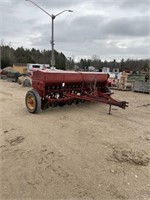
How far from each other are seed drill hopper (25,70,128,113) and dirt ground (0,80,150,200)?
0.80m

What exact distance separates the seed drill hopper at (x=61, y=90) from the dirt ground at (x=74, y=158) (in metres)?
0.80

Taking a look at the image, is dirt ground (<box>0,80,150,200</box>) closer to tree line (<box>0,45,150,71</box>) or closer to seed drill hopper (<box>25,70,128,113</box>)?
seed drill hopper (<box>25,70,128,113</box>)

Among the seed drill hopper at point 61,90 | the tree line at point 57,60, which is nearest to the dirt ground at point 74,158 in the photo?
the seed drill hopper at point 61,90

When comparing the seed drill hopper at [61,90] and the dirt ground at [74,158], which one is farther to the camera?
the seed drill hopper at [61,90]

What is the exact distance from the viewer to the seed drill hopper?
25.7 feet

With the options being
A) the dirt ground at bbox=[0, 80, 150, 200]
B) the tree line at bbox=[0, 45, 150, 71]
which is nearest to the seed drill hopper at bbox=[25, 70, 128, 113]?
the dirt ground at bbox=[0, 80, 150, 200]

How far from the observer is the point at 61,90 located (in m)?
8.51

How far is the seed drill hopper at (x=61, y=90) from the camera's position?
7.83 metres

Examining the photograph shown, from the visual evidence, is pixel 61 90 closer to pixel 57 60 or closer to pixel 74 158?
pixel 74 158

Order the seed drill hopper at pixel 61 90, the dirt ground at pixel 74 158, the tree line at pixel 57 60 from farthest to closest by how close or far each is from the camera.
→ 1. the tree line at pixel 57 60
2. the seed drill hopper at pixel 61 90
3. the dirt ground at pixel 74 158

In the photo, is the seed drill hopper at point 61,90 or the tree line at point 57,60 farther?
the tree line at point 57,60

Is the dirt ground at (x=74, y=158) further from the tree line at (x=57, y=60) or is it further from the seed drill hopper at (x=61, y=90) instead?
the tree line at (x=57, y=60)

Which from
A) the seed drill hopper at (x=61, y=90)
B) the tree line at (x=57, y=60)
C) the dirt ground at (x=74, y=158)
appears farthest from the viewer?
the tree line at (x=57, y=60)

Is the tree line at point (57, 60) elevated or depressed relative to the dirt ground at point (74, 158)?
elevated
